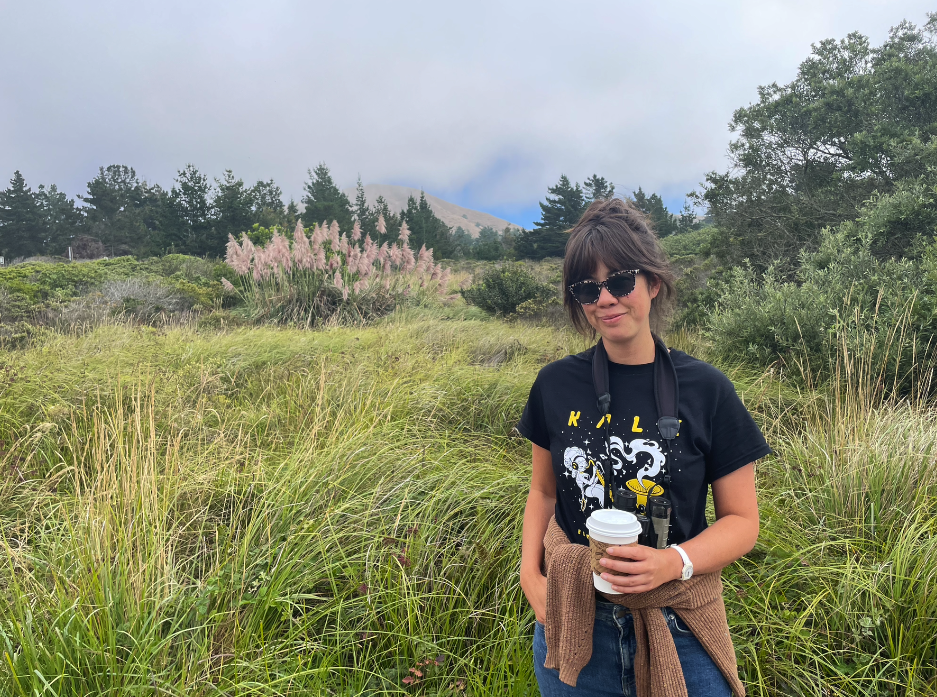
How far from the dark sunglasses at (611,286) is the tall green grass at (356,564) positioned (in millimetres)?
1343

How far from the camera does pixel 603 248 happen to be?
1.31m

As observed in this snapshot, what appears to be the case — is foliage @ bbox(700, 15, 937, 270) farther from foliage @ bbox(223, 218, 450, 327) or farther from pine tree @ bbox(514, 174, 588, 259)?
pine tree @ bbox(514, 174, 588, 259)

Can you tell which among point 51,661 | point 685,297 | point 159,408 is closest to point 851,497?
point 51,661

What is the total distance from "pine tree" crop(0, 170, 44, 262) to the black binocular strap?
200 ft

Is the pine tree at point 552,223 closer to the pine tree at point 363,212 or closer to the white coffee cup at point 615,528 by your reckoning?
the pine tree at point 363,212

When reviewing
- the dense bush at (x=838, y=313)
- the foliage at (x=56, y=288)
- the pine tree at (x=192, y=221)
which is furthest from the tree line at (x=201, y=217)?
the dense bush at (x=838, y=313)

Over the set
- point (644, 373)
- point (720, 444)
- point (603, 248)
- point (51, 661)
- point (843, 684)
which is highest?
point (603, 248)

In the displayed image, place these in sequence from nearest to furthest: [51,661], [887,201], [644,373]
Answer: [644,373]
[51,661]
[887,201]

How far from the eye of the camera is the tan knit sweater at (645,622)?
41.9 inches

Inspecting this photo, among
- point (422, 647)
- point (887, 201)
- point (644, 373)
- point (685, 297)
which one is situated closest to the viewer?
point (644, 373)

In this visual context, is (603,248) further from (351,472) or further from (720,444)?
(351,472)

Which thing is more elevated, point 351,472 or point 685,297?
point 685,297

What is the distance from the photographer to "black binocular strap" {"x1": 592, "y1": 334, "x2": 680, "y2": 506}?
46.1 inches

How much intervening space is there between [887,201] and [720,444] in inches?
286
